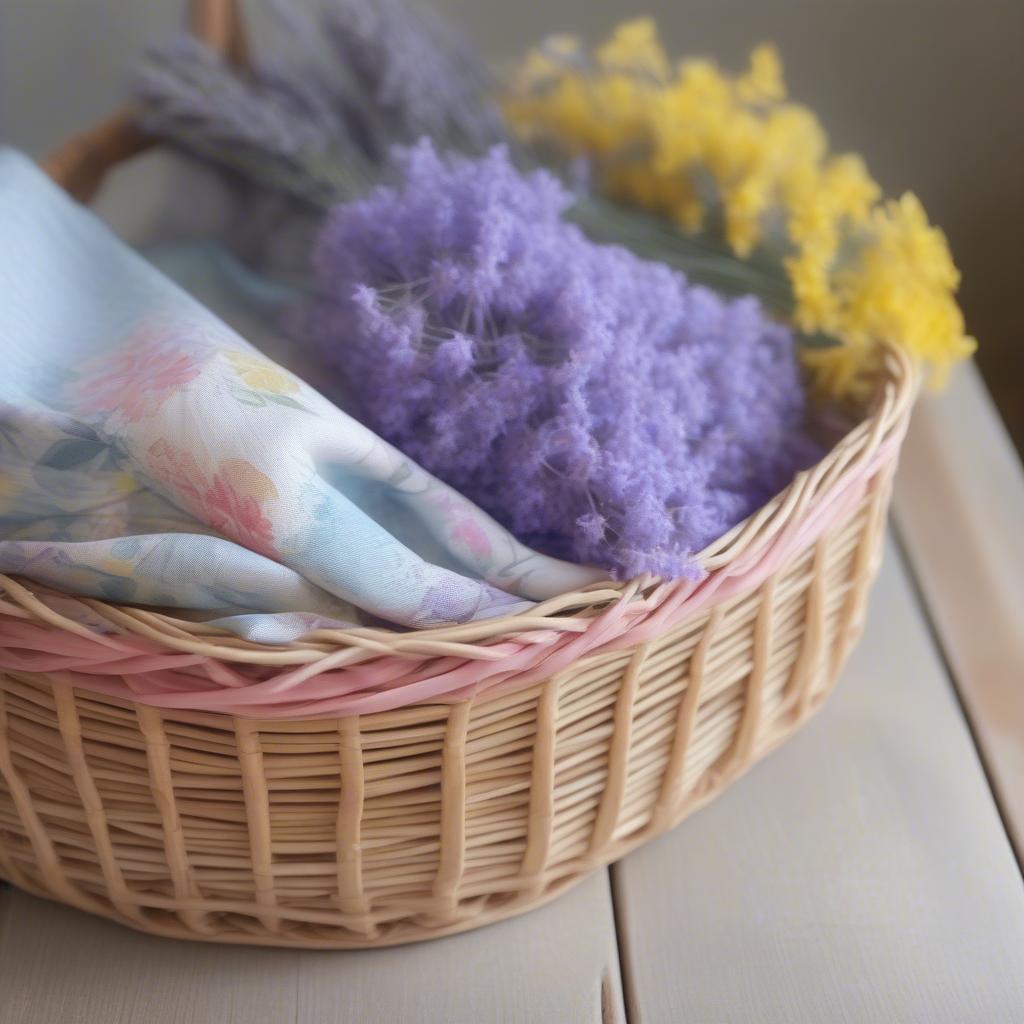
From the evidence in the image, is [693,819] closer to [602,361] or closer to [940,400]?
[602,361]

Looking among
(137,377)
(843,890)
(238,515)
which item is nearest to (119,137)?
(137,377)

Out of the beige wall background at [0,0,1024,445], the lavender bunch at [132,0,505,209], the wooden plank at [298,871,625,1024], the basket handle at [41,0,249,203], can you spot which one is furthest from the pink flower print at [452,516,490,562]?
the beige wall background at [0,0,1024,445]

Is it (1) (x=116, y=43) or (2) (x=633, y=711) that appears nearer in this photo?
(2) (x=633, y=711)

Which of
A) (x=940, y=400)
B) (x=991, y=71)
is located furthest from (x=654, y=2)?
(x=940, y=400)

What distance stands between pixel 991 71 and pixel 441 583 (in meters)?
0.85

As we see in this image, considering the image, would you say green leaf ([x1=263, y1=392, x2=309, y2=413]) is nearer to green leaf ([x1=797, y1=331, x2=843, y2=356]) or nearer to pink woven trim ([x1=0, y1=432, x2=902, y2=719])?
pink woven trim ([x1=0, y1=432, x2=902, y2=719])

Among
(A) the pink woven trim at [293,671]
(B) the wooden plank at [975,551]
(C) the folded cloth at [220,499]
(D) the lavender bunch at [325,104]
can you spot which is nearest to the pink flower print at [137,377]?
(C) the folded cloth at [220,499]

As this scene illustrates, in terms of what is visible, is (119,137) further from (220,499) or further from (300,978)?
(300,978)

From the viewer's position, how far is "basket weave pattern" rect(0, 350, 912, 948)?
0.54m

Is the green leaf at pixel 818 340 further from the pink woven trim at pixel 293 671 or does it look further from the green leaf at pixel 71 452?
the green leaf at pixel 71 452

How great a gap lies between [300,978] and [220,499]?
0.27 meters

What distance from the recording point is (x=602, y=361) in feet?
1.94

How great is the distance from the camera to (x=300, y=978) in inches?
24.7

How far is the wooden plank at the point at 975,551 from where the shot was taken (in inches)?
30.9
